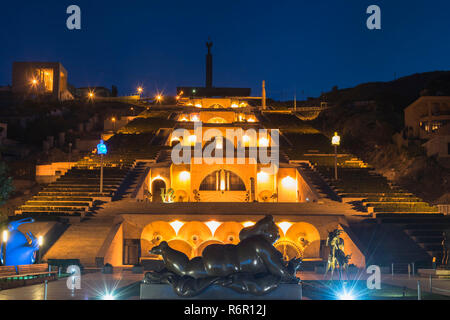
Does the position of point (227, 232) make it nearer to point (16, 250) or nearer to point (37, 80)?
point (16, 250)

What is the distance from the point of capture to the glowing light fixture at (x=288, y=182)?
37.0 m

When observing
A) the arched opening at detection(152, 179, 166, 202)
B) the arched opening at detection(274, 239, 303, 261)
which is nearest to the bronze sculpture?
the arched opening at detection(274, 239, 303, 261)

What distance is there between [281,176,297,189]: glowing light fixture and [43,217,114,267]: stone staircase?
15.7 m

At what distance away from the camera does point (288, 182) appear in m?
37.0

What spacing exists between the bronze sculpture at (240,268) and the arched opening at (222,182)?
2718cm

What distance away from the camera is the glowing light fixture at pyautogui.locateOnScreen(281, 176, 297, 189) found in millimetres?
37000

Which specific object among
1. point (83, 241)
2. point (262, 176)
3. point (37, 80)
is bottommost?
point (83, 241)

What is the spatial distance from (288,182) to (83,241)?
1847 cm

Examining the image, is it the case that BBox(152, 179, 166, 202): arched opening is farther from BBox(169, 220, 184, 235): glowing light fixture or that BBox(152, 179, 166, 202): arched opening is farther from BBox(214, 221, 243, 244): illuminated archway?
BBox(214, 221, 243, 244): illuminated archway

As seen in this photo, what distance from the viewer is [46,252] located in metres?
21.4

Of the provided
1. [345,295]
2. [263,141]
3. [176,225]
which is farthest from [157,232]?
[263,141]

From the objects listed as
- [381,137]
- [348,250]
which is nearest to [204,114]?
[381,137]

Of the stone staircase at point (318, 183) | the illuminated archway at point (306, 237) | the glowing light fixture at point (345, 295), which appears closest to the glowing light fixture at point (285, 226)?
the illuminated archway at point (306, 237)

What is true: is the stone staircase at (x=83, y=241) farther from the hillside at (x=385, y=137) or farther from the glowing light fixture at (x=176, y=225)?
the hillside at (x=385, y=137)
